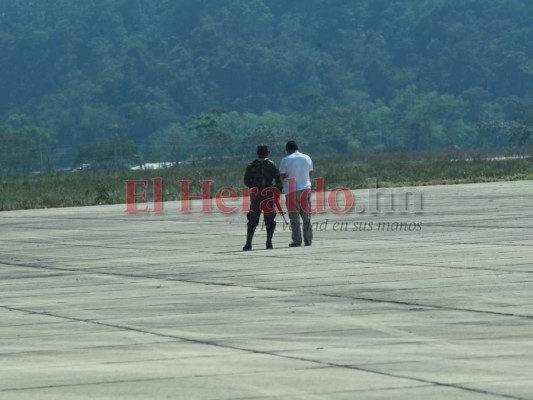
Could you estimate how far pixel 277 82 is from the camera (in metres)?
186

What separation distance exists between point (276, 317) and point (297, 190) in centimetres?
915

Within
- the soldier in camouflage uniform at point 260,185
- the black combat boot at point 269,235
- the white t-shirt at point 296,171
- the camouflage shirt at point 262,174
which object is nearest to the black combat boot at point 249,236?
the soldier in camouflage uniform at point 260,185

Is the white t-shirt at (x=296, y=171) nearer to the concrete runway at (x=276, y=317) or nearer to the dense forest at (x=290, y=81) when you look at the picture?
the concrete runway at (x=276, y=317)

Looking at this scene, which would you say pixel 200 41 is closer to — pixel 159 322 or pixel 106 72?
pixel 106 72

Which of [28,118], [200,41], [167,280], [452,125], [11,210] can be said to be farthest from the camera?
[200,41]

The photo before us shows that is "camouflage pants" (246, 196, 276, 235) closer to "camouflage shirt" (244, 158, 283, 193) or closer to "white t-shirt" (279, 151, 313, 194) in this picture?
"camouflage shirt" (244, 158, 283, 193)

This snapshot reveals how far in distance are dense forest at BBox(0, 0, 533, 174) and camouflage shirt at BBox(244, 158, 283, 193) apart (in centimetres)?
12979

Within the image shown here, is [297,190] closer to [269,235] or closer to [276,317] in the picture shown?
[269,235]

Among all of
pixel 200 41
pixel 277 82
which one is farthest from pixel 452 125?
pixel 200 41

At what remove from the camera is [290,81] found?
186m

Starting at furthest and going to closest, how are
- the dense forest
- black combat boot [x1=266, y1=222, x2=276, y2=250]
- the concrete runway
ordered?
the dense forest < black combat boot [x1=266, y1=222, x2=276, y2=250] < the concrete runway

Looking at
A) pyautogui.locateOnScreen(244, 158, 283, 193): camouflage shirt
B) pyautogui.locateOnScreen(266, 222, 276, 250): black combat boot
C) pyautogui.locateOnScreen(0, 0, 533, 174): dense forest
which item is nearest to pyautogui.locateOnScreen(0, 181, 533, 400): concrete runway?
pyautogui.locateOnScreen(266, 222, 276, 250): black combat boot

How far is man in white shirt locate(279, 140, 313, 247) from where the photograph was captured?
2239 centimetres

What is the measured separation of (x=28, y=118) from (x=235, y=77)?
27.8m
